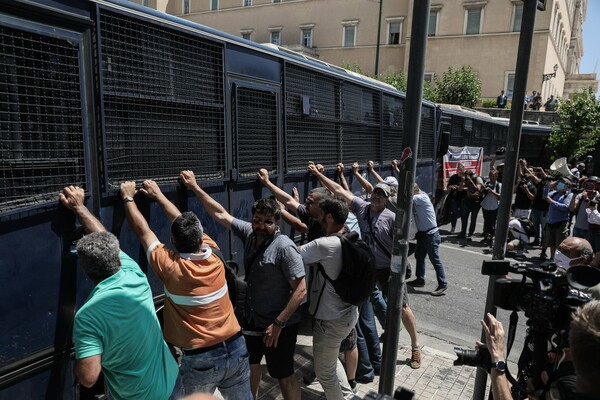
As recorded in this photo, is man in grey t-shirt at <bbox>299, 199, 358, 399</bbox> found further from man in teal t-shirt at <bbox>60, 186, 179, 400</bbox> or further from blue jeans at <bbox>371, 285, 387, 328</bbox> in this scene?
man in teal t-shirt at <bbox>60, 186, 179, 400</bbox>

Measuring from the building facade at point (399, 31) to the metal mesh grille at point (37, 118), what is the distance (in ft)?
122

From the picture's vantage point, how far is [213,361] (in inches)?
114

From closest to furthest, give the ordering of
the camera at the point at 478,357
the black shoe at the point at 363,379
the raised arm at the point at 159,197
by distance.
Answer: the camera at the point at 478,357, the raised arm at the point at 159,197, the black shoe at the point at 363,379

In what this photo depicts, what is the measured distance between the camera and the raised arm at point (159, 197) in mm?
3037

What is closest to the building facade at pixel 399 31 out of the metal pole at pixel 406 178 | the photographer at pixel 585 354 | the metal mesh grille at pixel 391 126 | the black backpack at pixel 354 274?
the metal mesh grille at pixel 391 126

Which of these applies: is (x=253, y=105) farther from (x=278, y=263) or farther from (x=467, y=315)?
(x=467, y=315)

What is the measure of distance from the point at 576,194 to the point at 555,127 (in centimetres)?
1443

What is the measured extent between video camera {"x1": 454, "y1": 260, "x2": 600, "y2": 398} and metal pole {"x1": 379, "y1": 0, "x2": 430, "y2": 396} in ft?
2.08

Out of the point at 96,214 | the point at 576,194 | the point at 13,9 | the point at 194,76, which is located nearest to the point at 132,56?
the point at 194,76

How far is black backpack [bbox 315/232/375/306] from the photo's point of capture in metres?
3.45

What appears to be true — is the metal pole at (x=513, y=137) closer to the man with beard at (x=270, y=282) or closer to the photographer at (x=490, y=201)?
the man with beard at (x=270, y=282)

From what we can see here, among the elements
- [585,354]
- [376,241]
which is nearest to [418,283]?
[376,241]

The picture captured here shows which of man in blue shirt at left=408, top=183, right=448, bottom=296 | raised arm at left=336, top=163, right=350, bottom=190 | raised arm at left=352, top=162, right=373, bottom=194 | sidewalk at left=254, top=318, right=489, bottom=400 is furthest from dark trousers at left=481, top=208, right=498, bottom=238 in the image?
raised arm at left=336, top=163, right=350, bottom=190

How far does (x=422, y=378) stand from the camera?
4.59 m
